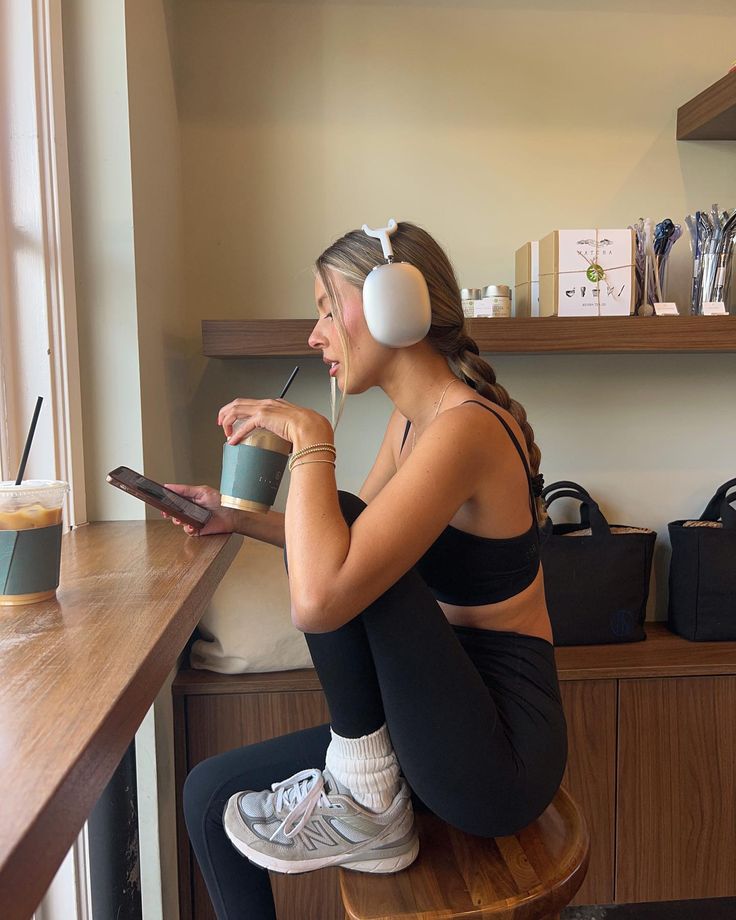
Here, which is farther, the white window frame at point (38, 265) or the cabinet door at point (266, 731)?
the cabinet door at point (266, 731)

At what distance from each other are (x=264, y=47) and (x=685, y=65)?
107cm

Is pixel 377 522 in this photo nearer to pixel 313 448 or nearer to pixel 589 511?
pixel 313 448

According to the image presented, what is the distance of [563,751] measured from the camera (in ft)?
3.25

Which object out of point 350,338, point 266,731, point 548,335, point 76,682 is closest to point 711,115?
point 548,335

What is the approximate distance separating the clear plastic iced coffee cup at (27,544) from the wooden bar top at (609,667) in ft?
2.72

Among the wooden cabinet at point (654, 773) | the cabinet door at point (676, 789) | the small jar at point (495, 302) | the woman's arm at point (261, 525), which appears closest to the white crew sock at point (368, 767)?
the woman's arm at point (261, 525)

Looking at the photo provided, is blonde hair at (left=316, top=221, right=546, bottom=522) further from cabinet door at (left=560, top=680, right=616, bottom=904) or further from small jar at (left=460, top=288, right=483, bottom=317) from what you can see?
Result: cabinet door at (left=560, top=680, right=616, bottom=904)

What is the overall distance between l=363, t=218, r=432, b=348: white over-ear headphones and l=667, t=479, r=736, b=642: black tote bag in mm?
1128

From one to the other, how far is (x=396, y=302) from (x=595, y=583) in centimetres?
105

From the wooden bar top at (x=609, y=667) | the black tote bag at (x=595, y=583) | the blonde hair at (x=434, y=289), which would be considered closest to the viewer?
the blonde hair at (x=434, y=289)

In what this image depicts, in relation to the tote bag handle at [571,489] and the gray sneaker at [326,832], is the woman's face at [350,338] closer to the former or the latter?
the gray sneaker at [326,832]

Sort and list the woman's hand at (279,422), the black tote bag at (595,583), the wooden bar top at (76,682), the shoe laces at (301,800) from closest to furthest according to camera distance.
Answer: the wooden bar top at (76,682) → the shoe laces at (301,800) → the woman's hand at (279,422) → the black tote bag at (595,583)

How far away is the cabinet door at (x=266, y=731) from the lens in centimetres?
158

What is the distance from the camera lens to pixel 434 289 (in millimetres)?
1129
